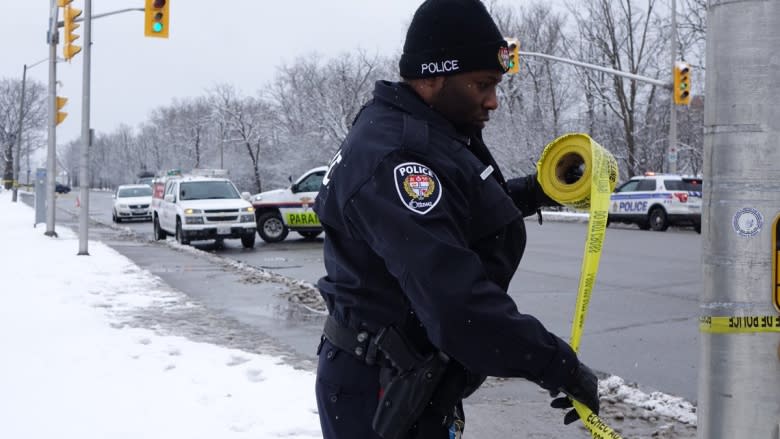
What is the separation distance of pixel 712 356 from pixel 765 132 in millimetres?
677

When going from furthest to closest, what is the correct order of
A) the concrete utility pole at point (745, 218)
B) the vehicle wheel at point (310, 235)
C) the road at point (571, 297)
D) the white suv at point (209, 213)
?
the vehicle wheel at point (310, 235) < the white suv at point (209, 213) < the road at point (571, 297) < the concrete utility pole at point (745, 218)

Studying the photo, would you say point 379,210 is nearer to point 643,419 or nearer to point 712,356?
point 712,356

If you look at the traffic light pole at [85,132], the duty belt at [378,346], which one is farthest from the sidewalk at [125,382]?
the traffic light pole at [85,132]

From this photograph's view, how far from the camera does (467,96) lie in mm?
2322

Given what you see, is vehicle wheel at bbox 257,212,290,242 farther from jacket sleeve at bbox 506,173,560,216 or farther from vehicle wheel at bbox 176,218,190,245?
jacket sleeve at bbox 506,173,560,216

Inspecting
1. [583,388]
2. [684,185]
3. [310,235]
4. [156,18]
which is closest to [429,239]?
[583,388]

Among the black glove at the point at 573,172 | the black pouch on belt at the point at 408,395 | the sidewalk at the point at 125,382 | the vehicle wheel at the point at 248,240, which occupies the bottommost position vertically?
the sidewalk at the point at 125,382

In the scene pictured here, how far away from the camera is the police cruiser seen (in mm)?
24203

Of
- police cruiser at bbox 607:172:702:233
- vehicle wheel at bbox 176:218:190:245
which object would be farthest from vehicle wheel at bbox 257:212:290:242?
police cruiser at bbox 607:172:702:233

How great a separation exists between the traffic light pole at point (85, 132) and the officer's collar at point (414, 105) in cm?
1462

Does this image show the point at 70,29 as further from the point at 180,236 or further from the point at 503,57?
the point at 503,57

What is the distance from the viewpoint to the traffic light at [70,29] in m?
16.9

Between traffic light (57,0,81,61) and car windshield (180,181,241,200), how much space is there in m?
4.77

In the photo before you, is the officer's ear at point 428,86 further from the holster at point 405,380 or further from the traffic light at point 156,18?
the traffic light at point 156,18
